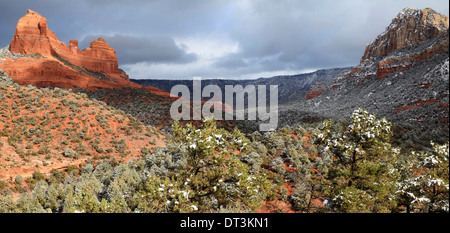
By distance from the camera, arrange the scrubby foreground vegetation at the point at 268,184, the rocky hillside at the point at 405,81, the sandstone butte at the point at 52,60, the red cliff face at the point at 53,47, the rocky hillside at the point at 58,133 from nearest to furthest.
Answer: the scrubby foreground vegetation at the point at 268,184 < the rocky hillside at the point at 58,133 < the rocky hillside at the point at 405,81 < the sandstone butte at the point at 52,60 < the red cliff face at the point at 53,47

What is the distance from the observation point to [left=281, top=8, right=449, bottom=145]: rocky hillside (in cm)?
5003

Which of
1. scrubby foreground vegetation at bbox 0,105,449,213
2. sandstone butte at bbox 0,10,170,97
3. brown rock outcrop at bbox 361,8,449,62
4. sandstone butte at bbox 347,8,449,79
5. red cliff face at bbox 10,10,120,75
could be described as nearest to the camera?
scrubby foreground vegetation at bbox 0,105,449,213

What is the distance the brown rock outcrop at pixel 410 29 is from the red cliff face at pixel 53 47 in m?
171

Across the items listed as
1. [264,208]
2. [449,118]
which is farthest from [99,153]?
[449,118]

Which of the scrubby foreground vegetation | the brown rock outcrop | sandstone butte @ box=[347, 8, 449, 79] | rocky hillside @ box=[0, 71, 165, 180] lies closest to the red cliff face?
rocky hillside @ box=[0, 71, 165, 180]

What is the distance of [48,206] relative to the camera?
11789 millimetres

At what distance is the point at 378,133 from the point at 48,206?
16.4 meters

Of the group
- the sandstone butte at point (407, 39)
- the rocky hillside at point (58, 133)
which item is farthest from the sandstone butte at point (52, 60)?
the sandstone butte at point (407, 39)

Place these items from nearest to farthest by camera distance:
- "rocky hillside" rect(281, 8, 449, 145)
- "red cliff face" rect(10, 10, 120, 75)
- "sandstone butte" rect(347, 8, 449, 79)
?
"rocky hillside" rect(281, 8, 449, 145)
"sandstone butte" rect(347, 8, 449, 79)
"red cliff face" rect(10, 10, 120, 75)

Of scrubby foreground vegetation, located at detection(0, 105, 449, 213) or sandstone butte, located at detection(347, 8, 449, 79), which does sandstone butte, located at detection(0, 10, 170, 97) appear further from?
sandstone butte, located at detection(347, 8, 449, 79)

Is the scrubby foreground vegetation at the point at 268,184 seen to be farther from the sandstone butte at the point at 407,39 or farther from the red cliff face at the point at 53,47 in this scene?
the red cliff face at the point at 53,47

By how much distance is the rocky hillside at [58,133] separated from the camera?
20516mm

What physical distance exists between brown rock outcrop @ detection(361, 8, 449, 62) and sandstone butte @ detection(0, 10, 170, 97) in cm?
12433
